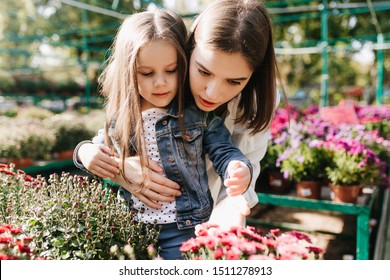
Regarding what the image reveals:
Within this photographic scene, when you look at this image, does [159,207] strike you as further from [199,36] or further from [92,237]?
[199,36]

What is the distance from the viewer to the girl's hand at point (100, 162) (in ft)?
4.25

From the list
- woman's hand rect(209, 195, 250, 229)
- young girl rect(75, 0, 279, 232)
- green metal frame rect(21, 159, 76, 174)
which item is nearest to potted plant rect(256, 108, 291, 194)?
young girl rect(75, 0, 279, 232)

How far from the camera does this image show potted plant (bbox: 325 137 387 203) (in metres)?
2.35

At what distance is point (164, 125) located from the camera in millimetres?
1389

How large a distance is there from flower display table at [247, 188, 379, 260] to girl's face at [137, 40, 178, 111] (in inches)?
59.2

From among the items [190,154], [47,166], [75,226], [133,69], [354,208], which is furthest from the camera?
[47,166]

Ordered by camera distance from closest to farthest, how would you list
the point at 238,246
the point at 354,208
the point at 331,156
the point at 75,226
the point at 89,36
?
the point at 238,246, the point at 75,226, the point at 354,208, the point at 331,156, the point at 89,36

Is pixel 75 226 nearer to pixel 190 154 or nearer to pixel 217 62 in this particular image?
pixel 190 154

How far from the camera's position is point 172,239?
1.36 m

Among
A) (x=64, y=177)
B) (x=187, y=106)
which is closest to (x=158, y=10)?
(x=187, y=106)

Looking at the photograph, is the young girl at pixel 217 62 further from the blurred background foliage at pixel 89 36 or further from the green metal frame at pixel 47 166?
the blurred background foliage at pixel 89 36

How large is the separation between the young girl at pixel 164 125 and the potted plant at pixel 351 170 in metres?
1.24

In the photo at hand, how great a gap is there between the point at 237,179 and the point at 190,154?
29 centimetres

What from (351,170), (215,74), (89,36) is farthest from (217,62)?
(89,36)
